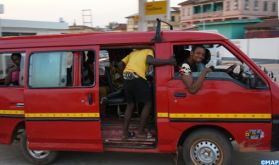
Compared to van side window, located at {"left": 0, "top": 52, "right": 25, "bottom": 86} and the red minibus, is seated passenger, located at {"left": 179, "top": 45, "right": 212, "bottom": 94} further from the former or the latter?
van side window, located at {"left": 0, "top": 52, "right": 25, "bottom": 86}

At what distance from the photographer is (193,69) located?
561 cm

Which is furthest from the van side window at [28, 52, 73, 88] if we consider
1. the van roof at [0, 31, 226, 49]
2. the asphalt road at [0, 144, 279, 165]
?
the asphalt road at [0, 144, 279, 165]

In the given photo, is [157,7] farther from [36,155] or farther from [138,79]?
[36,155]

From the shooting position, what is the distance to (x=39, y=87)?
5801 millimetres

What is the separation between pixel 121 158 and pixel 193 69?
1.88 metres

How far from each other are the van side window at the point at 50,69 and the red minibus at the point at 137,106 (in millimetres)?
14

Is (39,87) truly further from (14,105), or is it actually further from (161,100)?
(161,100)

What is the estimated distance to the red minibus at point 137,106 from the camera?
17.1ft

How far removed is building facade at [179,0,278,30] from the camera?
73375mm

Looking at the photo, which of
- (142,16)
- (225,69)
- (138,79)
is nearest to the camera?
(138,79)

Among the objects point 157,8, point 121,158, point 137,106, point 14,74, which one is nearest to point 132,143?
point 137,106

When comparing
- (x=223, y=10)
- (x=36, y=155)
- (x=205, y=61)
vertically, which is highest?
(x=223, y=10)

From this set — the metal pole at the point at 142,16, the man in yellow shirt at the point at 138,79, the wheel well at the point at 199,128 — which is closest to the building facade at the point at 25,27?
the metal pole at the point at 142,16

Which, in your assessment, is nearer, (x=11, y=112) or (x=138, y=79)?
(x=138, y=79)
